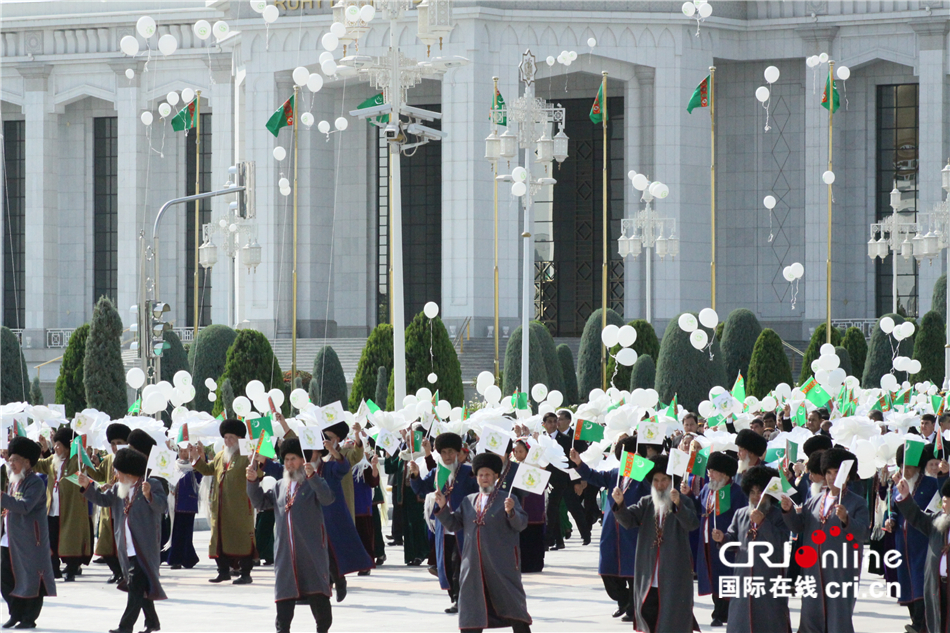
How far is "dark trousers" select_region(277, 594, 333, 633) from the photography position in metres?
10.2

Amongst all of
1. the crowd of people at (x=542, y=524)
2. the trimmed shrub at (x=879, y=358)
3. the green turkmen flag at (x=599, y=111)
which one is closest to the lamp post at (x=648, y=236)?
the green turkmen flag at (x=599, y=111)

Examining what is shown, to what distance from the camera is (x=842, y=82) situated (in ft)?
Result: 126

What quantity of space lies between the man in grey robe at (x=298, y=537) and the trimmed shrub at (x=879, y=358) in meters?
20.6

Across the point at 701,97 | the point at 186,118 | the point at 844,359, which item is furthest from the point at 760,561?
the point at 186,118

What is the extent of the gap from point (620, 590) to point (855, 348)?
21.4 meters

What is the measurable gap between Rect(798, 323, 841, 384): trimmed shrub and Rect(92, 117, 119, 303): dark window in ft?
71.6

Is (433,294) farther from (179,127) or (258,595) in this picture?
(258,595)

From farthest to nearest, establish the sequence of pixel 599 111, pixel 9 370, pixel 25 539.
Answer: pixel 599 111, pixel 9 370, pixel 25 539

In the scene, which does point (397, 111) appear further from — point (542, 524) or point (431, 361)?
point (431, 361)

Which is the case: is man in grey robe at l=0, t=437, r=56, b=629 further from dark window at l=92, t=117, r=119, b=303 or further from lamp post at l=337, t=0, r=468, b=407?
dark window at l=92, t=117, r=119, b=303

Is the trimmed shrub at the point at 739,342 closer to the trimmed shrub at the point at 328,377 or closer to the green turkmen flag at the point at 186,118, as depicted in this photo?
the trimmed shrub at the point at 328,377

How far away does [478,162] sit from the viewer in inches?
1396

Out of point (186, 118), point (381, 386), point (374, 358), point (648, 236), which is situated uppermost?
point (186, 118)

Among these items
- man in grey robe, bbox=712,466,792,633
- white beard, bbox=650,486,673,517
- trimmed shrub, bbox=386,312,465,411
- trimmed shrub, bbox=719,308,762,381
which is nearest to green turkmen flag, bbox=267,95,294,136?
trimmed shrub, bbox=386,312,465,411
